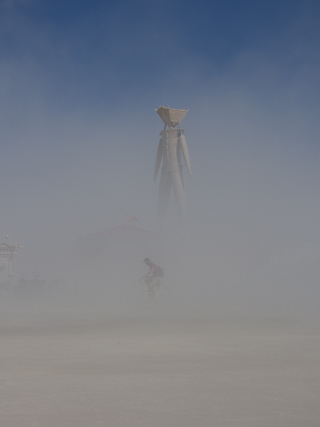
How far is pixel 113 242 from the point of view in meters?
44.5

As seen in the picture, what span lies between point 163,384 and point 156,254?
35320 mm

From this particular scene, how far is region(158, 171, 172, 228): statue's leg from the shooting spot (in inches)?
1590

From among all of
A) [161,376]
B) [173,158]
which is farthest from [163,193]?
[161,376]

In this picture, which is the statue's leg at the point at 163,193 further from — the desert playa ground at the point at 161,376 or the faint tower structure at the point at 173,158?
the desert playa ground at the point at 161,376

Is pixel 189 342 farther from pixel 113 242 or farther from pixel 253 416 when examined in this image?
pixel 113 242

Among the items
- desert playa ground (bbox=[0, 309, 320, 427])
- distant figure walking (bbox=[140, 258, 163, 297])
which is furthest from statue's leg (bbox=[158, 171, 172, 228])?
desert playa ground (bbox=[0, 309, 320, 427])

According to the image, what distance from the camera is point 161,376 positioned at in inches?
281

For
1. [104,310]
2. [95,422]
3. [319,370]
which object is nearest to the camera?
[95,422]

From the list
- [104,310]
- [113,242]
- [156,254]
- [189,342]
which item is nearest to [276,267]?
[156,254]

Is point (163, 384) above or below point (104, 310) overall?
below

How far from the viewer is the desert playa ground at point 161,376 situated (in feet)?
17.2

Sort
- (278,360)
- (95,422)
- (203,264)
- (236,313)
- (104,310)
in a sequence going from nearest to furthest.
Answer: (95,422)
(278,360)
(236,313)
(104,310)
(203,264)

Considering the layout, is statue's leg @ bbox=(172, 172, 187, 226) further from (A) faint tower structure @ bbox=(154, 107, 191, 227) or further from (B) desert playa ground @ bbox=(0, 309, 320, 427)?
(B) desert playa ground @ bbox=(0, 309, 320, 427)

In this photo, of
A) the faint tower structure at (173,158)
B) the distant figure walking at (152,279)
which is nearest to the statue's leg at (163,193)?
the faint tower structure at (173,158)
